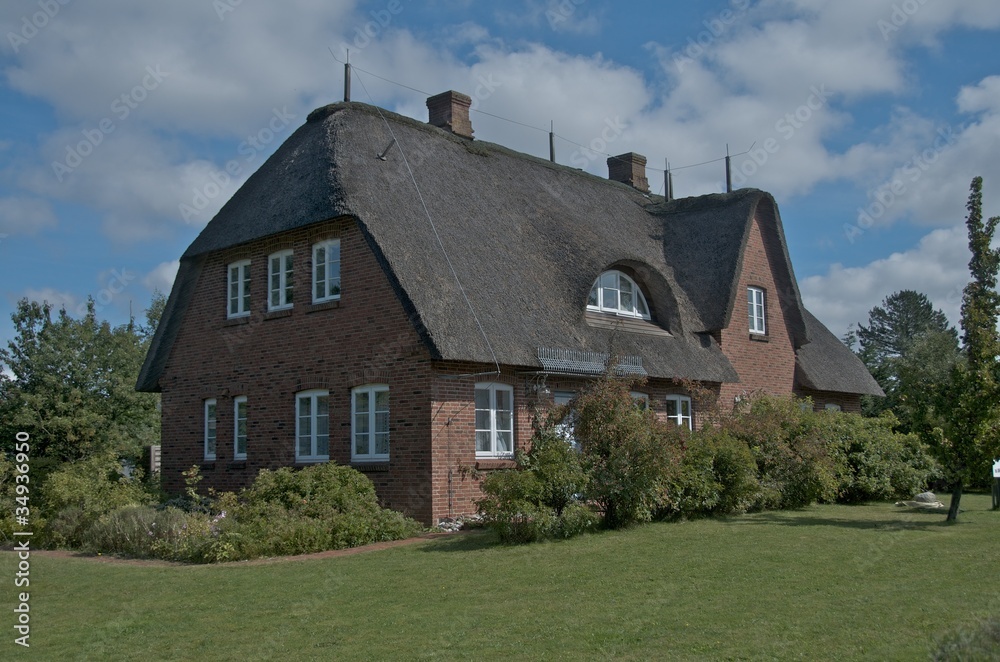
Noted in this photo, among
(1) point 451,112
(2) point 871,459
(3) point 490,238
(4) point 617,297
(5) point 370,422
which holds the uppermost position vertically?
(1) point 451,112

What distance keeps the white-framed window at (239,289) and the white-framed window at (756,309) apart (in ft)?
40.3

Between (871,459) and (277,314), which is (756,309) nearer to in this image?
(871,459)

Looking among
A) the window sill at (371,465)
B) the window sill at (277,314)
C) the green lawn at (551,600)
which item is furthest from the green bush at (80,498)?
the window sill at (277,314)

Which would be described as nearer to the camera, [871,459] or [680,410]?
[871,459]

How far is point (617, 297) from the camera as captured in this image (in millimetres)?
20000

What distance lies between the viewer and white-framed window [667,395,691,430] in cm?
2038

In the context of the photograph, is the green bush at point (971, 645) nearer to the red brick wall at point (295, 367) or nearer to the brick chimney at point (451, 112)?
the red brick wall at point (295, 367)

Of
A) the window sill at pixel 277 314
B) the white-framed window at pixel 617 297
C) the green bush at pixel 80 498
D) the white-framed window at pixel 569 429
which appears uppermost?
the white-framed window at pixel 617 297

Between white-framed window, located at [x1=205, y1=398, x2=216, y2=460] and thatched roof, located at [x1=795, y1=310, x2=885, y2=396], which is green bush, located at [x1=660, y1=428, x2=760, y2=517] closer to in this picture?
thatched roof, located at [x1=795, y1=310, x2=885, y2=396]

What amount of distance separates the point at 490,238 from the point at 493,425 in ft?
13.3

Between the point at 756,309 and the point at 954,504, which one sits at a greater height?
the point at 756,309

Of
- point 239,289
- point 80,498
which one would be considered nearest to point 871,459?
point 239,289

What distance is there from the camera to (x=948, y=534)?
12703mm

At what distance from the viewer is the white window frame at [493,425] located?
16234 millimetres
